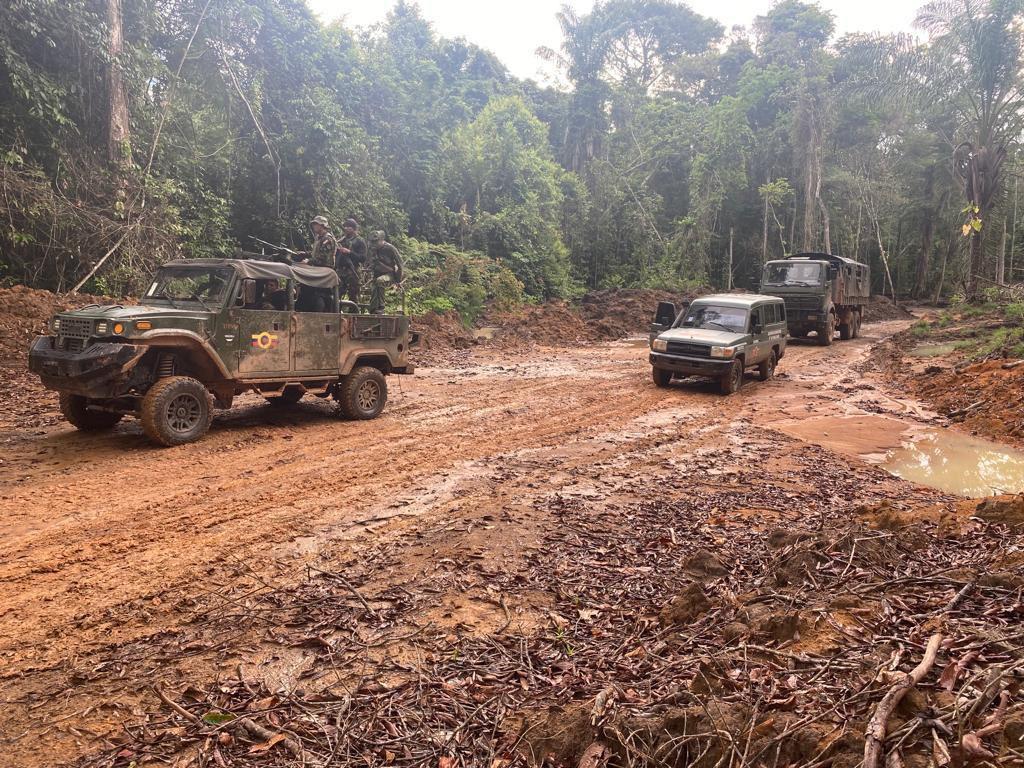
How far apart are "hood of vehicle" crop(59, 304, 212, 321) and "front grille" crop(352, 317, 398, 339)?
2.16 m

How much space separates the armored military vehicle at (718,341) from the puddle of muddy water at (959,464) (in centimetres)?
351

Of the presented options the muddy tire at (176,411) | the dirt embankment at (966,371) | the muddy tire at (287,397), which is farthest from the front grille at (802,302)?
the muddy tire at (176,411)

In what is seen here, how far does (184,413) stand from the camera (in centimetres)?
748

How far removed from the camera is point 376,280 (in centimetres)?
1166

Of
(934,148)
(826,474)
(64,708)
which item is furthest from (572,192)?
(64,708)

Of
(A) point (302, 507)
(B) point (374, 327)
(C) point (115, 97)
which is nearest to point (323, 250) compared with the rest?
(B) point (374, 327)

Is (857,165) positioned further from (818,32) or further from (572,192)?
(572,192)

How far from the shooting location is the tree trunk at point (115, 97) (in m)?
14.2

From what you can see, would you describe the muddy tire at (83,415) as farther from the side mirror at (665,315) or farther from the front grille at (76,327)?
the side mirror at (665,315)

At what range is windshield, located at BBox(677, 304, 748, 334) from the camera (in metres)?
13.0

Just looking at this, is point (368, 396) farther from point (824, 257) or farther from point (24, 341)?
point (824, 257)

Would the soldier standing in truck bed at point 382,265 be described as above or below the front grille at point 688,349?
above

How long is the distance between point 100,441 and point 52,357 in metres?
1.07

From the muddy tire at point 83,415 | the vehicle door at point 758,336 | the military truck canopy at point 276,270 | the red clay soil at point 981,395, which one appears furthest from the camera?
the vehicle door at point 758,336
